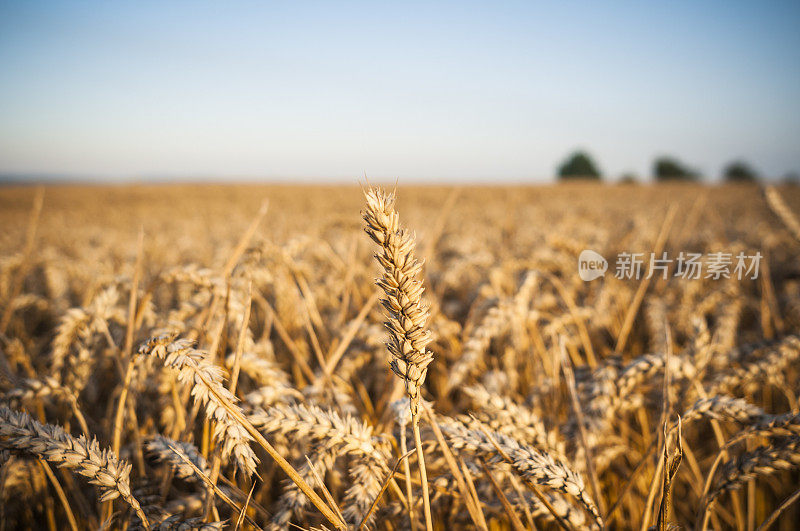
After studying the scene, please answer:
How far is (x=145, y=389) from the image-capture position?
1503 millimetres

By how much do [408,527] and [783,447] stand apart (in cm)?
88

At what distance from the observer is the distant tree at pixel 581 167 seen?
59156mm

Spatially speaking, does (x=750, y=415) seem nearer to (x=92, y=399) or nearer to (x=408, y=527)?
(x=408, y=527)

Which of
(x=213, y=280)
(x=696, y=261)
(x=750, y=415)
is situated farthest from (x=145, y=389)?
(x=696, y=261)

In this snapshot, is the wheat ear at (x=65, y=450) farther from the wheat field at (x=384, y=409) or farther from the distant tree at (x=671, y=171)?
the distant tree at (x=671, y=171)

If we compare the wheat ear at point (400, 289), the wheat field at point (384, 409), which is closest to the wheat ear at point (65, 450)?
the wheat field at point (384, 409)

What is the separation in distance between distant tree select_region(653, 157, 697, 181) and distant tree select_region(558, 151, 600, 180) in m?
9.38
